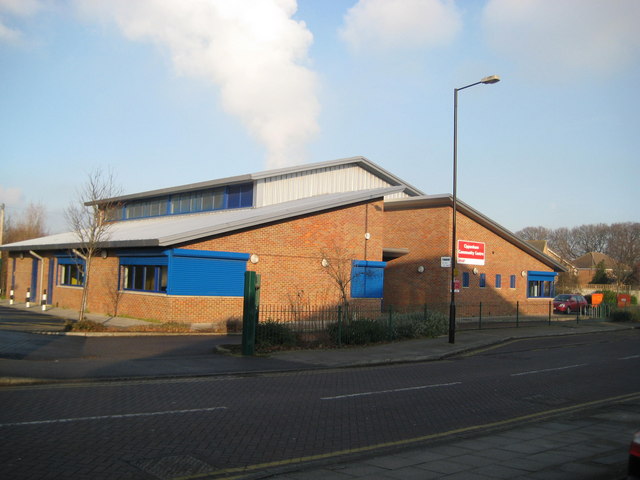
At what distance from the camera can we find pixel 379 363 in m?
16.7

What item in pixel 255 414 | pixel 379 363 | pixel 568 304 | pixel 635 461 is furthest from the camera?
pixel 568 304

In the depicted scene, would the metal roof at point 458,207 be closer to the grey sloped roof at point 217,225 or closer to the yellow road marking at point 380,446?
the grey sloped roof at point 217,225

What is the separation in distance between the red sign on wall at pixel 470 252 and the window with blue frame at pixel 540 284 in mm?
6198

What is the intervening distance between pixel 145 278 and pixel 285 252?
6206 millimetres

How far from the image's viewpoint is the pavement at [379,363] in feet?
21.5

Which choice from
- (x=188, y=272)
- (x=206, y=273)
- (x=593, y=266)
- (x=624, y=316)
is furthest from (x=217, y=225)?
(x=593, y=266)

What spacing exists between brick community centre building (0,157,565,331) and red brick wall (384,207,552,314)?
0.06m

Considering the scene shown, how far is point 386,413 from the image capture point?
9.70 m

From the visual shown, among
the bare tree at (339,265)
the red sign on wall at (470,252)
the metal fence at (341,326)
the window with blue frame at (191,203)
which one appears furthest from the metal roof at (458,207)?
the window with blue frame at (191,203)

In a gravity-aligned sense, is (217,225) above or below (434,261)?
above

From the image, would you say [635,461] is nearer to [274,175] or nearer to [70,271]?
[274,175]

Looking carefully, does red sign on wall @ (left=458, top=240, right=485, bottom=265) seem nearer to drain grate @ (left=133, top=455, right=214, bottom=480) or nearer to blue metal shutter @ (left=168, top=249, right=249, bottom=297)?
blue metal shutter @ (left=168, top=249, right=249, bottom=297)

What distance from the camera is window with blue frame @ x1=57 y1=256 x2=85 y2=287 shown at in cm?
2978

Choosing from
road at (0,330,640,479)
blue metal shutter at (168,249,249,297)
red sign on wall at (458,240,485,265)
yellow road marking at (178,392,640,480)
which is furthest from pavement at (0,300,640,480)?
red sign on wall at (458,240,485,265)
